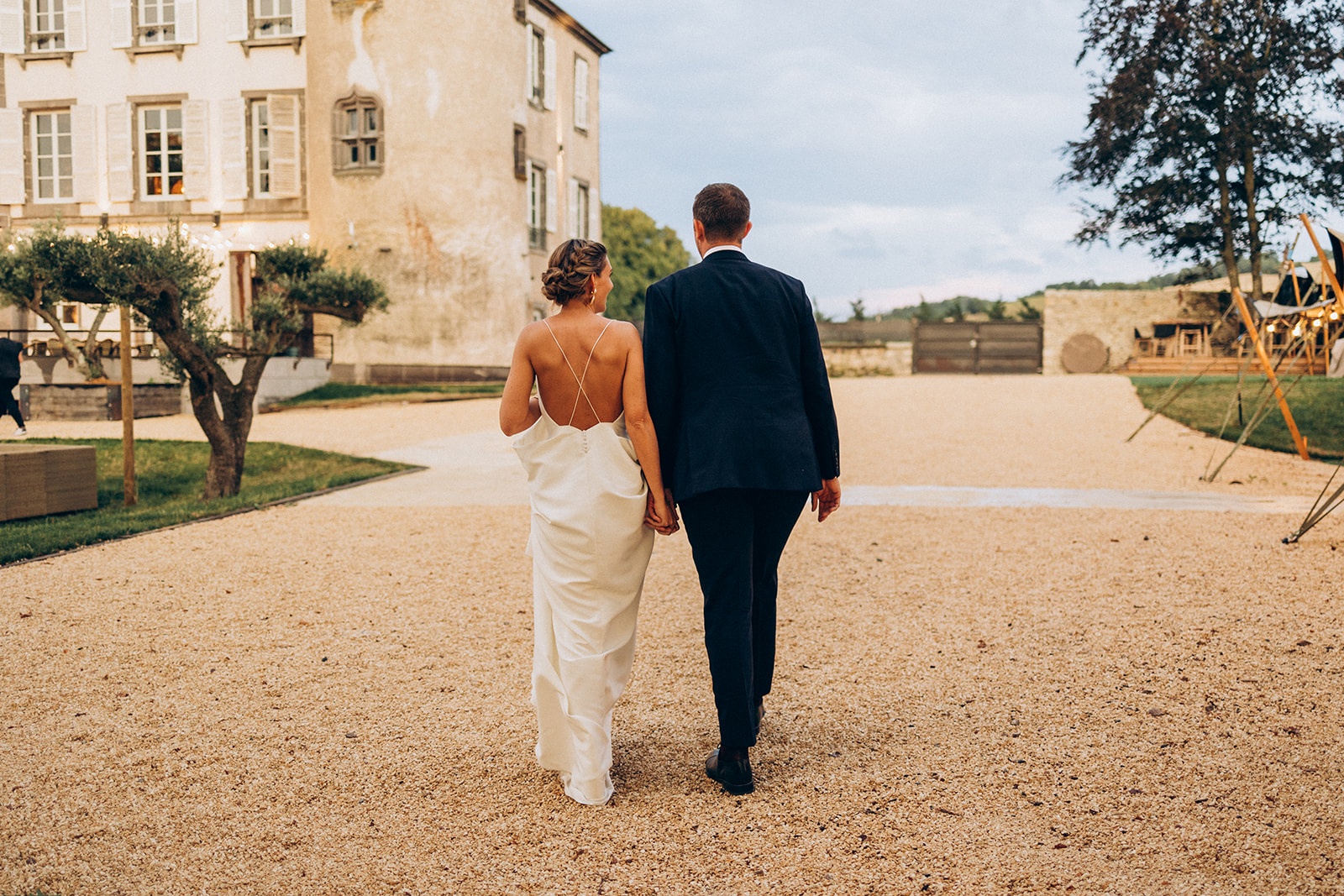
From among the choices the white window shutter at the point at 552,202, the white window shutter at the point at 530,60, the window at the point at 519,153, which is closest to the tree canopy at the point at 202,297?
the window at the point at 519,153

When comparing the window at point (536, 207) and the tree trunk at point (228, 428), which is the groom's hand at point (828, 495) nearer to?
the tree trunk at point (228, 428)

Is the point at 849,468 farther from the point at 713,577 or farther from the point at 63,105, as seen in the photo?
the point at 63,105

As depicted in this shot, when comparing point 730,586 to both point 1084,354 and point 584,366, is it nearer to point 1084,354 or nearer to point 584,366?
point 584,366

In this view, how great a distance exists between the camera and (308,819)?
3148mm

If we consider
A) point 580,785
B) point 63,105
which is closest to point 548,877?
point 580,785

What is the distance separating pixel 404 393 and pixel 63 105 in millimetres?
11492

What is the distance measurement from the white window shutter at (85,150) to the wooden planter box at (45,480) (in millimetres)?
18715

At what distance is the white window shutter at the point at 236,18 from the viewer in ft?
79.0

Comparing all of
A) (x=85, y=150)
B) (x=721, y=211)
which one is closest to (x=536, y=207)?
(x=85, y=150)

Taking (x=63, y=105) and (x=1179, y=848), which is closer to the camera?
(x=1179, y=848)

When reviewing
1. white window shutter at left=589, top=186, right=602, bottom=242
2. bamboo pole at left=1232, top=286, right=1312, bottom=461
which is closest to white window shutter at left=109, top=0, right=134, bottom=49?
white window shutter at left=589, top=186, right=602, bottom=242

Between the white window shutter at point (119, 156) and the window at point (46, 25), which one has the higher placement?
the window at point (46, 25)

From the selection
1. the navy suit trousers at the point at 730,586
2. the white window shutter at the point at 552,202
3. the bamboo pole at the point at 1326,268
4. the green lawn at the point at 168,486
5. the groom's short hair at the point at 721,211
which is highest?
the white window shutter at the point at 552,202

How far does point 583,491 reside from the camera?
3219 millimetres
